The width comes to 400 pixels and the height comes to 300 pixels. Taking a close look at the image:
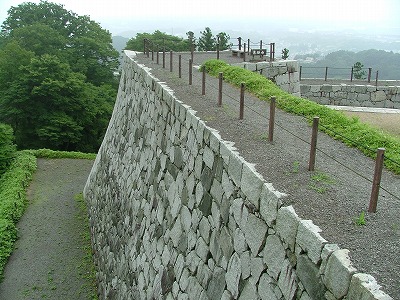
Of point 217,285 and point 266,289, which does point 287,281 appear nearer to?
point 266,289

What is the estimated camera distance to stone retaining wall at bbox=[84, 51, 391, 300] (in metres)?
3.66

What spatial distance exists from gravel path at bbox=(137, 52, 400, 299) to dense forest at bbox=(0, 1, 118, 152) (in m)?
17.4

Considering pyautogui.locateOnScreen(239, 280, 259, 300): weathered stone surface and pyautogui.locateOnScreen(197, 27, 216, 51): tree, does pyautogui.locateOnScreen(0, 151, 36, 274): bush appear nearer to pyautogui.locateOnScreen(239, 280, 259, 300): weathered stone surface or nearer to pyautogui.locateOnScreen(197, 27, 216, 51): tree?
pyautogui.locateOnScreen(239, 280, 259, 300): weathered stone surface

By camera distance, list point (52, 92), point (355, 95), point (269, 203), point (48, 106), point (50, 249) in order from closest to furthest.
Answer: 1. point (269, 203)
2. point (50, 249)
3. point (355, 95)
4. point (52, 92)
5. point (48, 106)

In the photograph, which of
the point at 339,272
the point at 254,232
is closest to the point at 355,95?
the point at 254,232

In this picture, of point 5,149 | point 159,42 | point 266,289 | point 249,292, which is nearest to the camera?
point 266,289

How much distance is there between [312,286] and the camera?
347 centimetres

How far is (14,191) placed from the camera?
15703 millimetres

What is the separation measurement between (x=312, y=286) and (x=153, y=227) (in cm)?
501

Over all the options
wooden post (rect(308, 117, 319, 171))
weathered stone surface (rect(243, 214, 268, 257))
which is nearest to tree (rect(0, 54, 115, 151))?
wooden post (rect(308, 117, 319, 171))

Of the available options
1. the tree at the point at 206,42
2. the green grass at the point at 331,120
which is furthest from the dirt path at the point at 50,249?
the tree at the point at 206,42

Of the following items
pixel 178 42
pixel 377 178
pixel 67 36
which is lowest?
Result: pixel 377 178

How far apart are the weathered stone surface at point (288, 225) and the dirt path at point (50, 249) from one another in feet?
25.4

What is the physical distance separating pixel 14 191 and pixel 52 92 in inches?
366
